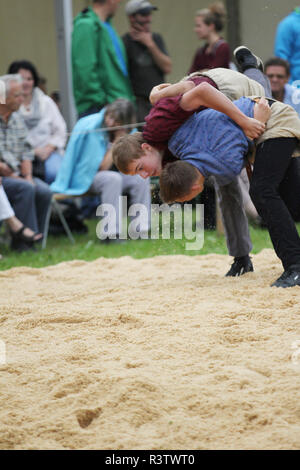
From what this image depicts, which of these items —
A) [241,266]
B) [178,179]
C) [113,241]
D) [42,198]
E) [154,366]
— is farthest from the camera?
[113,241]

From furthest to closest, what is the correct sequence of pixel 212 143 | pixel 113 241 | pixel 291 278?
pixel 113 241
pixel 291 278
pixel 212 143

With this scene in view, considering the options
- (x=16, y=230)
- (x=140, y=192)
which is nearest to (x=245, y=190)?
(x=140, y=192)

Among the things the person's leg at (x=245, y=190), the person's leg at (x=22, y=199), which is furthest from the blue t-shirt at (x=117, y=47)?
the person's leg at (x=245, y=190)

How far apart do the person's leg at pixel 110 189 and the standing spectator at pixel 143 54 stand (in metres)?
0.76

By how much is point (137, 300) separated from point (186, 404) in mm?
1558

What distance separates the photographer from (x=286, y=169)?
4.01 metres

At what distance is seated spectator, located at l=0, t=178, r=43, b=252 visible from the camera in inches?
244

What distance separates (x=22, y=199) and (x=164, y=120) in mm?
3001

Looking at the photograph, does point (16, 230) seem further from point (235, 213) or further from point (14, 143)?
point (235, 213)

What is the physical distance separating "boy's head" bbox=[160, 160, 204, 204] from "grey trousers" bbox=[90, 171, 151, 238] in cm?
308

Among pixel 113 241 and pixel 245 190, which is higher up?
pixel 245 190

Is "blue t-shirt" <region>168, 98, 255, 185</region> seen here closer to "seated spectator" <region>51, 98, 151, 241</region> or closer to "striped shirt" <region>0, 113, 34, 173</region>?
"seated spectator" <region>51, 98, 151, 241</region>

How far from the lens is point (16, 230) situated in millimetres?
6324

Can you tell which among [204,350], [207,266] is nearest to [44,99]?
[207,266]
